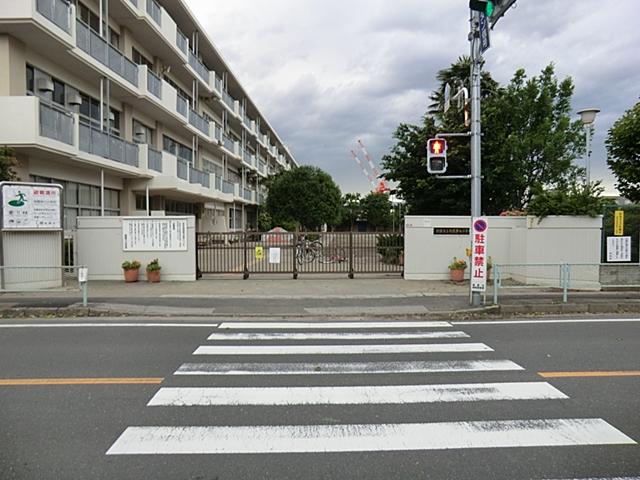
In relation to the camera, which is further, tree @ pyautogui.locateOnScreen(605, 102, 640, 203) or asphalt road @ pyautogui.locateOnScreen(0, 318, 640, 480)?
tree @ pyautogui.locateOnScreen(605, 102, 640, 203)

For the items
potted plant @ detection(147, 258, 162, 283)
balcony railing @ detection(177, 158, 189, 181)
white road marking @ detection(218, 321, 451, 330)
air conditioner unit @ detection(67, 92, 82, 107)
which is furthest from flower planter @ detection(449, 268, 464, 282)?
balcony railing @ detection(177, 158, 189, 181)

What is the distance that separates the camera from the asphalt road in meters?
3.34

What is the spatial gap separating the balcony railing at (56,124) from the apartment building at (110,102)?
4cm

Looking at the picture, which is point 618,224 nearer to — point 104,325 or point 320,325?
point 320,325

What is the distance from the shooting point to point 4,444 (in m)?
3.65

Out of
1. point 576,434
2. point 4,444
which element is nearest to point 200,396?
point 4,444

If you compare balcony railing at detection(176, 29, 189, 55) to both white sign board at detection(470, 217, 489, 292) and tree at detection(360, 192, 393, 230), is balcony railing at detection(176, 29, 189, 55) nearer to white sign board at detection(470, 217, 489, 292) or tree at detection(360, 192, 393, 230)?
white sign board at detection(470, 217, 489, 292)

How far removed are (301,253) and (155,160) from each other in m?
10.7

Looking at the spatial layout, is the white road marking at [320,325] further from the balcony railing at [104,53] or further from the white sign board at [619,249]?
the balcony railing at [104,53]

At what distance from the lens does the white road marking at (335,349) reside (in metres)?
6.55

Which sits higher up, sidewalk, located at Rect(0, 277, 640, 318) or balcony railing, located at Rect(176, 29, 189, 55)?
balcony railing, located at Rect(176, 29, 189, 55)

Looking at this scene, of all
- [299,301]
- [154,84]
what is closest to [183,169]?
[154,84]

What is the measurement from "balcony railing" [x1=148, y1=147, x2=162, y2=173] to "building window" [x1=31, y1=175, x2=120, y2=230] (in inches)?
87.1

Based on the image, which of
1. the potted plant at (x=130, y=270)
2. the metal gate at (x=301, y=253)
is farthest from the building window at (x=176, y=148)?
the potted plant at (x=130, y=270)
